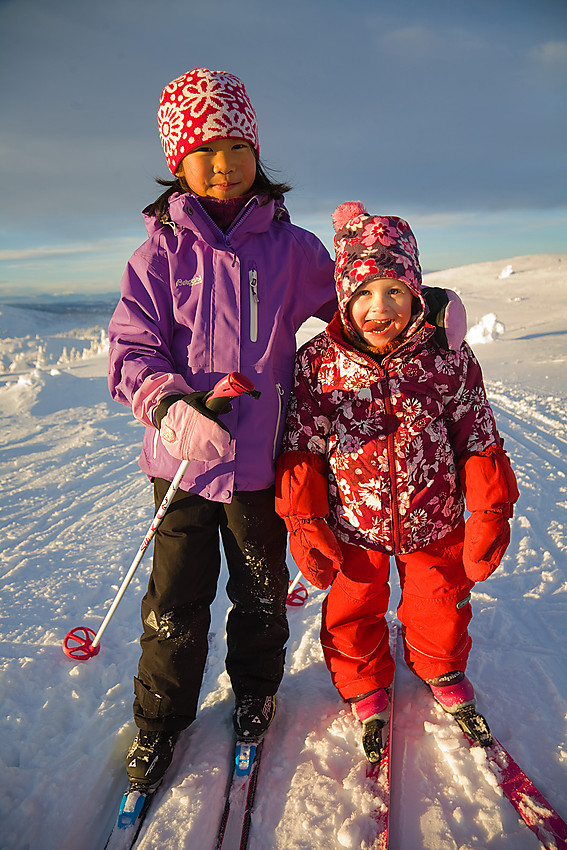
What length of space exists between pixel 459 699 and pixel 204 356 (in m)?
1.68

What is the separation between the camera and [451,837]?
1.59 m

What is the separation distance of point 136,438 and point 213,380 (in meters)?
4.12

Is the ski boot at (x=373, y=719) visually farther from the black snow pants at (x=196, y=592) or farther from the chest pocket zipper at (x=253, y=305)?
the chest pocket zipper at (x=253, y=305)

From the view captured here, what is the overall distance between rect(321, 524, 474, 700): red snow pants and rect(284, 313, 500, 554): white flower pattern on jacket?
115 mm

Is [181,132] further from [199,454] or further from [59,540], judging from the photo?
[59,540]

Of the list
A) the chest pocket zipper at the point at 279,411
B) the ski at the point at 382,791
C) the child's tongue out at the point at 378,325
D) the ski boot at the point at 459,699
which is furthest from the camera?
the ski boot at the point at 459,699

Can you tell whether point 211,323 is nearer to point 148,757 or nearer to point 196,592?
point 196,592

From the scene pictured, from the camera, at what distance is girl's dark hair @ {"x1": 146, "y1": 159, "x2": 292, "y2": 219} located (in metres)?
1.80

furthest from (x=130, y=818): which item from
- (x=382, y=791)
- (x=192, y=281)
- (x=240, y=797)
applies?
(x=192, y=281)

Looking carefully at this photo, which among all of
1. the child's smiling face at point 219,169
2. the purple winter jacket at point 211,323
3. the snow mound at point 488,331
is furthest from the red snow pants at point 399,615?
the snow mound at point 488,331

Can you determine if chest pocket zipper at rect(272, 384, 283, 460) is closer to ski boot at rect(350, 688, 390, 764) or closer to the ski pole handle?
the ski pole handle

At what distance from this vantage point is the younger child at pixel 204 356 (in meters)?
1.71

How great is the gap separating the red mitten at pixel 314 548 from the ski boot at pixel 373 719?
1.95ft

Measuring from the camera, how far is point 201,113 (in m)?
1.72
